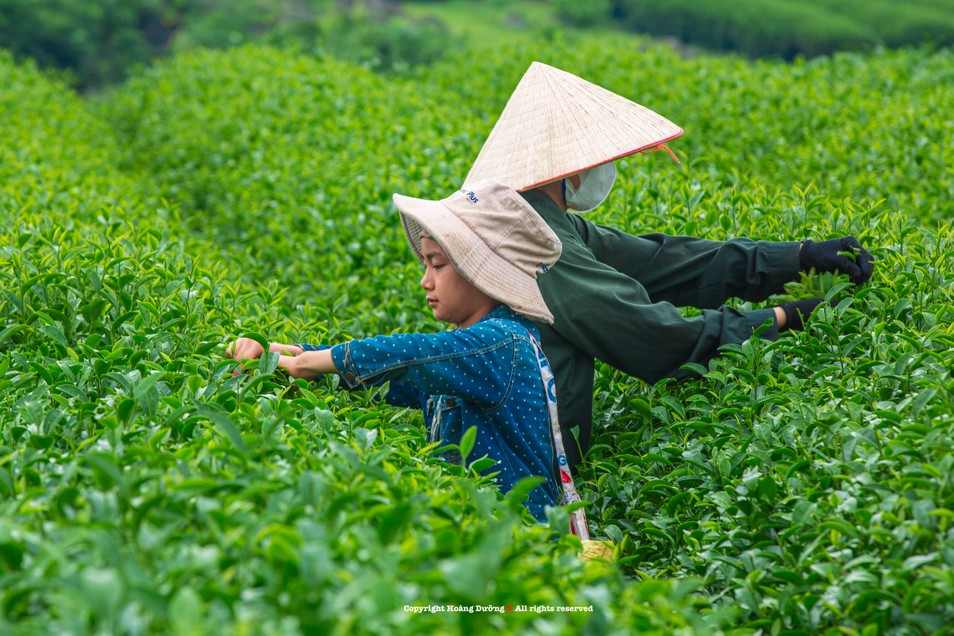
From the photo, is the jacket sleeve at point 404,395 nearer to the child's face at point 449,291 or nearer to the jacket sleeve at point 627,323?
the child's face at point 449,291

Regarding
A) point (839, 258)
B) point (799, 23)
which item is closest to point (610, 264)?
point (839, 258)

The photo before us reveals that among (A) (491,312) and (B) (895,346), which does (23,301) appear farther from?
(B) (895,346)

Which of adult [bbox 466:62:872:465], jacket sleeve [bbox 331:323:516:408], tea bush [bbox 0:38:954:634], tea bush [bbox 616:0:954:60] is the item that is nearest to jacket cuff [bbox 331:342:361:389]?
jacket sleeve [bbox 331:323:516:408]

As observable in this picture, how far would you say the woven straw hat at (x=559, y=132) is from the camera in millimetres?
3021

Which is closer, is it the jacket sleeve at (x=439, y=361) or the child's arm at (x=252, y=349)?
the jacket sleeve at (x=439, y=361)

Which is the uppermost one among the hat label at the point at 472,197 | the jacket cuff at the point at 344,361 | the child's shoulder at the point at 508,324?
the hat label at the point at 472,197

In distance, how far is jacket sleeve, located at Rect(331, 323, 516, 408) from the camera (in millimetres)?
2469

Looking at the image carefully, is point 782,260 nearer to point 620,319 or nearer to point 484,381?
point 620,319

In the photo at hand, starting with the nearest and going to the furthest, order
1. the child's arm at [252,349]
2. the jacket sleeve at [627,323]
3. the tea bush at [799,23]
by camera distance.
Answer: the child's arm at [252,349]
the jacket sleeve at [627,323]
the tea bush at [799,23]

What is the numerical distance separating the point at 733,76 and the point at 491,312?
5180mm

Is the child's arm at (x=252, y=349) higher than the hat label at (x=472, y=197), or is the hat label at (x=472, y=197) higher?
the hat label at (x=472, y=197)

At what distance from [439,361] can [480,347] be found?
11cm

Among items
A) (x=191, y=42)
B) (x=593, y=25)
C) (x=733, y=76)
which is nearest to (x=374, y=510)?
(x=733, y=76)

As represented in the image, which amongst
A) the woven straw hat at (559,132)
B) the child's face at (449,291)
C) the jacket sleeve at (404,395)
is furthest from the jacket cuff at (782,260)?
the jacket sleeve at (404,395)
